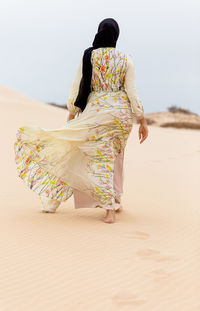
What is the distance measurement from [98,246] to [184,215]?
2.04m

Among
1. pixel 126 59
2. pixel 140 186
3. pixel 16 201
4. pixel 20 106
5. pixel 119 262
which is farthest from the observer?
pixel 20 106

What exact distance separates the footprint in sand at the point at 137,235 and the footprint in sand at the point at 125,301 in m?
1.50

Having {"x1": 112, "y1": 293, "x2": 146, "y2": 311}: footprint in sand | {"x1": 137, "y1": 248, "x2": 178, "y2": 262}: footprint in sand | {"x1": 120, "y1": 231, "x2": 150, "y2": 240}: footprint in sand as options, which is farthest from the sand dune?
{"x1": 112, "y1": 293, "x2": 146, "y2": 311}: footprint in sand

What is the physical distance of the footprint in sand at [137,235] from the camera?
497 centimetres

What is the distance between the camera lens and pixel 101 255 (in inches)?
172

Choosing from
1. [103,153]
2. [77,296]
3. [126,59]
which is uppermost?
[126,59]

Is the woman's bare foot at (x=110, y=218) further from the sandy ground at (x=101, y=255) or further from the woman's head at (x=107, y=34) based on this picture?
the woman's head at (x=107, y=34)

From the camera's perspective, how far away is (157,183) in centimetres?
970

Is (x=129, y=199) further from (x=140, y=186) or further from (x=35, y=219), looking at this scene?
(x=35, y=219)

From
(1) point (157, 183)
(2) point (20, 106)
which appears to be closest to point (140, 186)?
(1) point (157, 183)

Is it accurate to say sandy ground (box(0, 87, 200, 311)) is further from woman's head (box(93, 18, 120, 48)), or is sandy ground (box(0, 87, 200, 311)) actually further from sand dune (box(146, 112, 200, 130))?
sand dune (box(146, 112, 200, 130))

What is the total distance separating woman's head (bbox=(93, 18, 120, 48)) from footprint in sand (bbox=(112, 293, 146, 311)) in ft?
9.66

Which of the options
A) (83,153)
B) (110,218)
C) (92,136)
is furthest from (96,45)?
(110,218)

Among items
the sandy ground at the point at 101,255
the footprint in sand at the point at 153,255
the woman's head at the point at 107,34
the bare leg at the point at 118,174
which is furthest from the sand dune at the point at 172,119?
the footprint in sand at the point at 153,255
